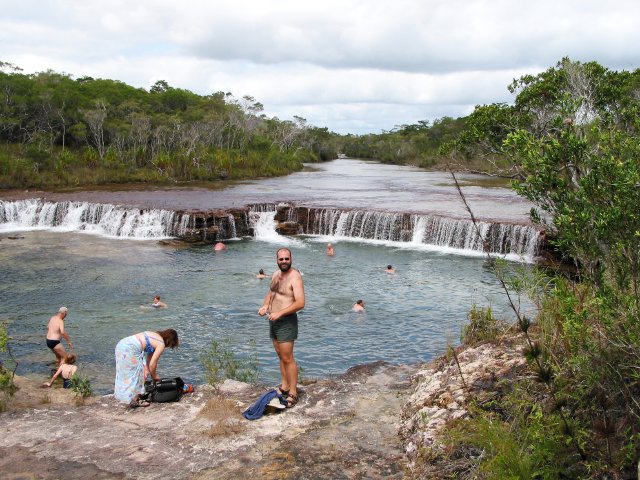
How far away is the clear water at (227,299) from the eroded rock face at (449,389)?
10.5 feet

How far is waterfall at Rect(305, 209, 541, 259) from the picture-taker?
1994 cm

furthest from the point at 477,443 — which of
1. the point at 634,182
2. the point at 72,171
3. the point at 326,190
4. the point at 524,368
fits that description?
the point at 72,171

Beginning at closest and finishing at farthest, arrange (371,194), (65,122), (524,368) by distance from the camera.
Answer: (524,368) < (371,194) < (65,122)

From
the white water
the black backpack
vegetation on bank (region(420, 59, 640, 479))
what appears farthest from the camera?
the white water

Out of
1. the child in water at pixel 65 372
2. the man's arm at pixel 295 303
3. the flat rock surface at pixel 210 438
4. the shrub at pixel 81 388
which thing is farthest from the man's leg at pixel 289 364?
the child in water at pixel 65 372

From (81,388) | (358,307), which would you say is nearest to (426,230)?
(358,307)

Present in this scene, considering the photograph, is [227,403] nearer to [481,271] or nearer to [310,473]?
[310,473]

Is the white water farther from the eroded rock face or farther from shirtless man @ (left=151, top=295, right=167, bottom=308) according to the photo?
the eroded rock face

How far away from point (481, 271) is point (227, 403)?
12607 millimetres

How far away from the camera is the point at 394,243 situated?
73.8 feet

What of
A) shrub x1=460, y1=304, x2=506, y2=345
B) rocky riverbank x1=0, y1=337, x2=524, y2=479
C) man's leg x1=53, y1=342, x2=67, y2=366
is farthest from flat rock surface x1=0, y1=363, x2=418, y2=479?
man's leg x1=53, y1=342, x2=67, y2=366

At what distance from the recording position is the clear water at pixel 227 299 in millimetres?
11078

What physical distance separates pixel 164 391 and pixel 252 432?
152 cm

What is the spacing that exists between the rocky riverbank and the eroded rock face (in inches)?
0.6
